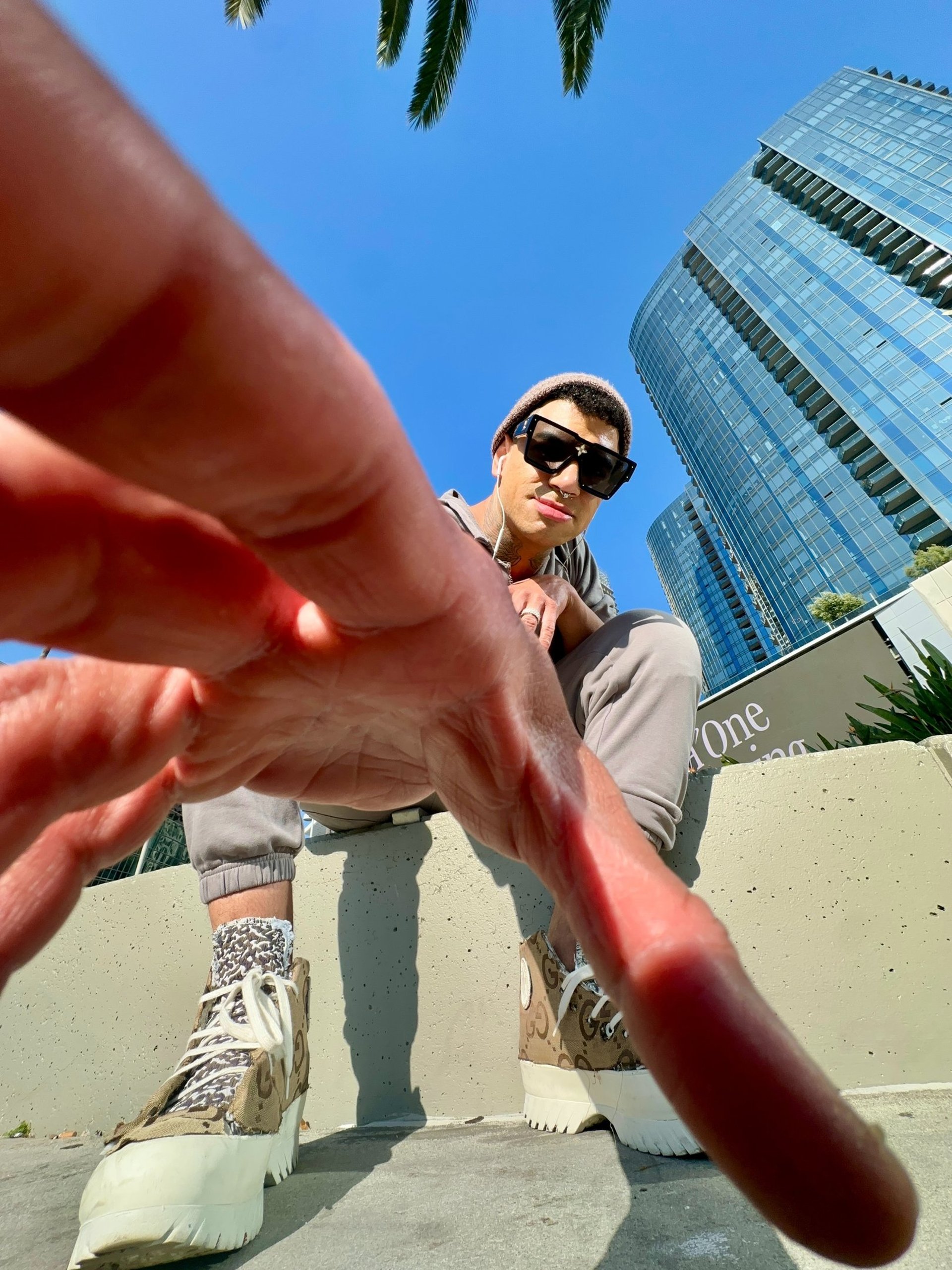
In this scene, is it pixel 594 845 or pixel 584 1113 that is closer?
pixel 594 845

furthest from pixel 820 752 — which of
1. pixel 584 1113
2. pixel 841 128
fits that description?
pixel 841 128

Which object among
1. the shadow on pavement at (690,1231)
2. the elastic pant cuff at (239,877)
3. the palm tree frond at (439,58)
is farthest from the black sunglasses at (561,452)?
the palm tree frond at (439,58)

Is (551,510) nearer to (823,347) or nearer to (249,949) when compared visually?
(249,949)

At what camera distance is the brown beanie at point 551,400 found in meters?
1.75

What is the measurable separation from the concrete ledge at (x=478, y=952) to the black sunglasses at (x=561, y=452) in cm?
84

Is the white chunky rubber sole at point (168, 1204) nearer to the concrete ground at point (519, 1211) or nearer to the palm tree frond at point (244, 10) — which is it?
the concrete ground at point (519, 1211)

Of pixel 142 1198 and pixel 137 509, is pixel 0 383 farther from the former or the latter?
pixel 142 1198

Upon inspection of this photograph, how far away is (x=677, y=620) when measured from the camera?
1.51 m

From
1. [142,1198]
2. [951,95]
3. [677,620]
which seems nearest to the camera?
[142,1198]

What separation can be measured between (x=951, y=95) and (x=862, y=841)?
40.4 m

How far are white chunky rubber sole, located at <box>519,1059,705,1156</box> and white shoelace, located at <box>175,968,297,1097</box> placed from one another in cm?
42

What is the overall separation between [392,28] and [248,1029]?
6.76 metres

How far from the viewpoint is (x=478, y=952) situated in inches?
54.0

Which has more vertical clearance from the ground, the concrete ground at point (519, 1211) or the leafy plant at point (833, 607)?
the leafy plant at point (833, 607)
